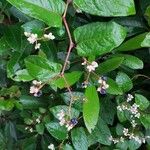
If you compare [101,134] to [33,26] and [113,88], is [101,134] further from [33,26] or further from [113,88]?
[33,26]

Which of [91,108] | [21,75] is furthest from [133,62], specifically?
[21,75]

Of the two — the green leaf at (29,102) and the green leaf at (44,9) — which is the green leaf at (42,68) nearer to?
the green leaf at (44,9)

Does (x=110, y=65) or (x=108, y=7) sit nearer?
(x=108, y=7)

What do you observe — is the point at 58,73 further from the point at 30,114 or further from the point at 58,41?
the point at 30,114

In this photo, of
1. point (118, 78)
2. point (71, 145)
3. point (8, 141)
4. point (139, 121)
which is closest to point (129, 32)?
point (118, 78)

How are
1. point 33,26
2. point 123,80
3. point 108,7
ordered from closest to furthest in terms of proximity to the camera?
point 108,7, point 33,26, point 123,80

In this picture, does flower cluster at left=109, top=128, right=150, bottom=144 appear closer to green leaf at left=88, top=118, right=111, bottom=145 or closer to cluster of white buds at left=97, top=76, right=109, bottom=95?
green leaf at left=88, top=118, right=111, bottom=145
